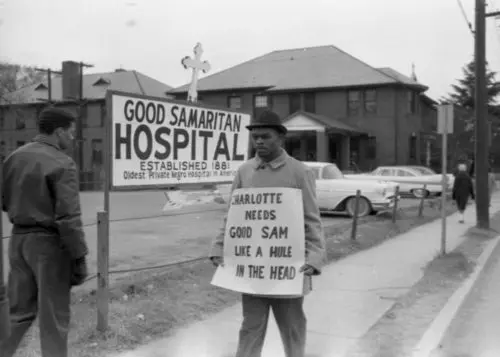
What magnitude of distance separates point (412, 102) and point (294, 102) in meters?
8.15

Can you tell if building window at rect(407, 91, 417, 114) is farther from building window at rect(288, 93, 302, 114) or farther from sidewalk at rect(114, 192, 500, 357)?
sidewalk at rect(114, 192, 500, 357)

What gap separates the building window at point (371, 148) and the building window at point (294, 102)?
5471 mm

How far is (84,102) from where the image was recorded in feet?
127

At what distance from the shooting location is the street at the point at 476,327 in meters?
5.41

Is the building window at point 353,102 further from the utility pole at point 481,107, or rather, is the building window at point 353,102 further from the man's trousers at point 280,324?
the man's trousers at point 280,324

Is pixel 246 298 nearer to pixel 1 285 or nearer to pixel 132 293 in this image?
Result: pixel 1 285

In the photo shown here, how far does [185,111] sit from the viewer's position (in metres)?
7.02

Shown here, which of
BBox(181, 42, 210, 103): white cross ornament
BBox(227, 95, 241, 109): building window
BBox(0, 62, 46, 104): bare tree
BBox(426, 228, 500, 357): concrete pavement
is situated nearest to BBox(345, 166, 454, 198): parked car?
→ BBox(227, 95, 241, 109): building window

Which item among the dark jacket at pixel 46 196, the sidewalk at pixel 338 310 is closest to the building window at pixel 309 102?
the sidewalk at pixel 338 310

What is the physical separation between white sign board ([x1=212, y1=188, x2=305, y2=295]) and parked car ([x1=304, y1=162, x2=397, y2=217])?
40.9 feet

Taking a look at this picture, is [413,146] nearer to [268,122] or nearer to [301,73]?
[301,73]

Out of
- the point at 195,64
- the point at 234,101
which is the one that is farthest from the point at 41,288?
the point at 234,101

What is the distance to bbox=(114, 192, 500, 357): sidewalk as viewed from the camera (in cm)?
512

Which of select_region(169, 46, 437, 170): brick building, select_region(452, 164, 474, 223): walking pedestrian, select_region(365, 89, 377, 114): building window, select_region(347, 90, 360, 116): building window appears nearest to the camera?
select_region(452, 164, 474, 223): walking pedestrian
